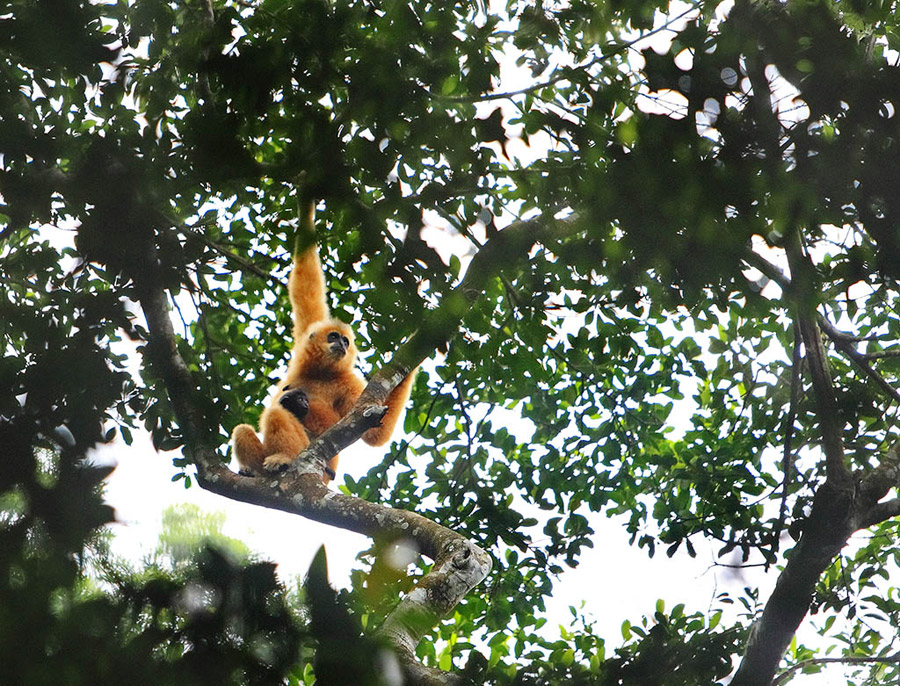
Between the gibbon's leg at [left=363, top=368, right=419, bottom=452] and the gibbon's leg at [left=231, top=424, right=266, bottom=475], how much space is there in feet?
2.88

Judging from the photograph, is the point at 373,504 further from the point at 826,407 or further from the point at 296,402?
the point at 826,407

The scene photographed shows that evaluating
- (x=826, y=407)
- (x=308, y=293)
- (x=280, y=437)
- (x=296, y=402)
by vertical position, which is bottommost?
(x=826, y=407)

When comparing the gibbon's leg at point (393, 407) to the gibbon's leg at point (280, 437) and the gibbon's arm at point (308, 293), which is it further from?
the gibbon's arm at point (308, 293)

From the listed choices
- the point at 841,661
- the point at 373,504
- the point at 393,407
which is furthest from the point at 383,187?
the point at 841,661

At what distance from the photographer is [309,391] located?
738 cm

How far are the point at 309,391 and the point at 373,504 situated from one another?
115 inches

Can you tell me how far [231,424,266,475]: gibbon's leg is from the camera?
6352 mm

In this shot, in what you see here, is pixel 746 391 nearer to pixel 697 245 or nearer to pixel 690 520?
pixel 690 520

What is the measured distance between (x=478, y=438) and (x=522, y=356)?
5.41 ft

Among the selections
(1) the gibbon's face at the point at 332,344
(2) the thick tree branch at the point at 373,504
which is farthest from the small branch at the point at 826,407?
(1) the gibbon's face at the point at 332,344

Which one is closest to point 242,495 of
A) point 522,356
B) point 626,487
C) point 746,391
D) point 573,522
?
point 522,356

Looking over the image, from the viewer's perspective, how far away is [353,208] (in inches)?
96.3

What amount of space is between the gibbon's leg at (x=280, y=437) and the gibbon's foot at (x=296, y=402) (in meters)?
0.34

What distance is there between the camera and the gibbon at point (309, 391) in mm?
6352
